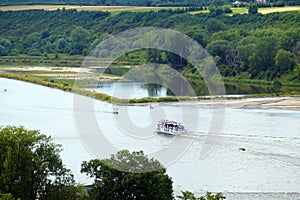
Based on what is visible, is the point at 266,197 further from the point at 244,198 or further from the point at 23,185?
the point at 23,185

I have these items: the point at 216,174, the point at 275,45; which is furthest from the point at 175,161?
the point at 275,45

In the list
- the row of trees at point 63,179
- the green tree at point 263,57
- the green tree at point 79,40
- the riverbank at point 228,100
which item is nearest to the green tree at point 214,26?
the green tree at point 263,57

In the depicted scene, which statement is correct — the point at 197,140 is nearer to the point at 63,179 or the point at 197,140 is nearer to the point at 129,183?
the point at 63,179

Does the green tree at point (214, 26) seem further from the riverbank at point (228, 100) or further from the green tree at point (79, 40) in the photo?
the riverbank at point (228, 100)

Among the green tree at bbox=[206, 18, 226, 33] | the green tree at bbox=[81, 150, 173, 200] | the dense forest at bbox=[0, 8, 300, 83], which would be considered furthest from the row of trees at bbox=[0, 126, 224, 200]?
the green tree at bbox=[206, 18, 226, 33]

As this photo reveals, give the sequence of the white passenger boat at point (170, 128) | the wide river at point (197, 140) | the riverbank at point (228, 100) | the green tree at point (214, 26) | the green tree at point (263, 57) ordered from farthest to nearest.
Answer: the green tree at point (214, 26) → the green tree at point (263, 57) → the riverbank at point (228, 100) → the white passenger boat at point (170, 128) → the wide river at point (197, 140)

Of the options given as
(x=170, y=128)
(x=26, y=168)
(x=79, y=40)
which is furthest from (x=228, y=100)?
(x=79, y=40)

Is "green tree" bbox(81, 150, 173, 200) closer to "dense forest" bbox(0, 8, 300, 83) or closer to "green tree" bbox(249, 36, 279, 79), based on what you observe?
"dense forest" bbox(0, 8, 300, 83)

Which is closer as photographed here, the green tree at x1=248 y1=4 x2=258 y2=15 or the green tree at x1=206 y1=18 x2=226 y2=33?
the green tree at x1=206 y1=18 x2=226 y2=33
